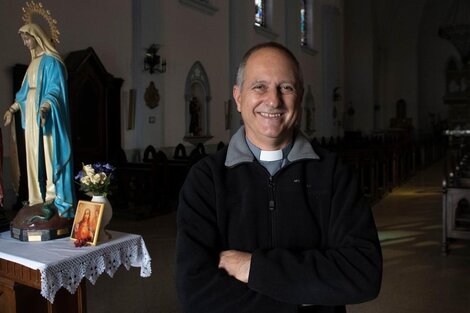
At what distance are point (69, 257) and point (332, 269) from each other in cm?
184

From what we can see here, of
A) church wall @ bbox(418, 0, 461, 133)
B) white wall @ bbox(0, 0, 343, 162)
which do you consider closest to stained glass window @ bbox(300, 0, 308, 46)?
white wall @ bbox(0, 0, 343, 162)

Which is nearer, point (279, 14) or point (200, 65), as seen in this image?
point (200, 65)

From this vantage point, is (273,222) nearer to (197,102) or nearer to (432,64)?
(197,102)

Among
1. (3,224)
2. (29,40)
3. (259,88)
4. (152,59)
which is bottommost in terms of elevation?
(3,224)

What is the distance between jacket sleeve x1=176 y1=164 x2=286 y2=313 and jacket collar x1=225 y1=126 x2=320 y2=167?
0.12 m

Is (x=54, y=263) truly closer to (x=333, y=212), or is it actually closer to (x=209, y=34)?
(x=333, y=212)

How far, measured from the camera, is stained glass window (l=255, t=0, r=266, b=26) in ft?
53.0

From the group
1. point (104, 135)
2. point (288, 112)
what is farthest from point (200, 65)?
point (288, 112)

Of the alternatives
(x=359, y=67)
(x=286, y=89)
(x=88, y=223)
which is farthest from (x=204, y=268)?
(x=359, y=67)

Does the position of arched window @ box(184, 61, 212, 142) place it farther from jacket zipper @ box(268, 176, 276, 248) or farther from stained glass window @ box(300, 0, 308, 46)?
jacket zipper @ box(268, 176, 276, 248)

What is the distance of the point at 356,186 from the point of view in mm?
1724

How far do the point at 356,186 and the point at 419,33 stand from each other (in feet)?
105

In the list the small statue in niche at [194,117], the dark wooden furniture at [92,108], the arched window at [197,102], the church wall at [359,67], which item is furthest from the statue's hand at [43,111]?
the church wall at [359,67]

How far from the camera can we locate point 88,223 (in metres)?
3.08
